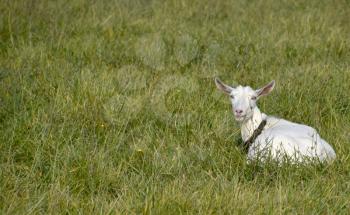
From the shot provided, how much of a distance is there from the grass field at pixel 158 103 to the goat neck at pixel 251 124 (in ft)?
0.32

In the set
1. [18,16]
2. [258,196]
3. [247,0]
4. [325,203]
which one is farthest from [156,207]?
[247,0]

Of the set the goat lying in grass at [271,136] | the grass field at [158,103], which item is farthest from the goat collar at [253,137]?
the grass field at [158,103]

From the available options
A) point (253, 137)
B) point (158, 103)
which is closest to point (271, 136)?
point (253, 137)

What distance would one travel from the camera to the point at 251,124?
17.7ft

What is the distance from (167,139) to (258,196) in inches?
54.0

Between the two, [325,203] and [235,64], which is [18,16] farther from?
[325,203]

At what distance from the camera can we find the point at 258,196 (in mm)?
4004

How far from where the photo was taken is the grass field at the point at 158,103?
407 cm

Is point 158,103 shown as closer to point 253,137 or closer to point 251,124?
point 251,124

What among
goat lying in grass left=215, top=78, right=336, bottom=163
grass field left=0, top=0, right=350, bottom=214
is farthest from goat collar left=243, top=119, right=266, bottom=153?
grass field left=0, top=0, right=350, bottom=214

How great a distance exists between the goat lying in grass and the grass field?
0.11m

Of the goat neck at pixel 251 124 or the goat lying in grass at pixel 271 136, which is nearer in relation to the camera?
the goat lying in grass at pixel 271 136

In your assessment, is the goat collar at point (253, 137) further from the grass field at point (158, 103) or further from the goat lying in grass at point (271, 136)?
the grass field at point (158, 103)

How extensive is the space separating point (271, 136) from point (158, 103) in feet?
5.00
